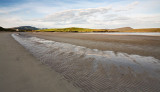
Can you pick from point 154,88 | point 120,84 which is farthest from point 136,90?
point 154,88

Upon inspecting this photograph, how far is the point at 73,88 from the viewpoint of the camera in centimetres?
270

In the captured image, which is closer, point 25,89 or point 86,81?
→ point 25,89

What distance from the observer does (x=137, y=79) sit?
11.0ft

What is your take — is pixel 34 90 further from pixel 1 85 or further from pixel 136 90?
pixel 136 90

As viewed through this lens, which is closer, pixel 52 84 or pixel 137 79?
pixel 52 84

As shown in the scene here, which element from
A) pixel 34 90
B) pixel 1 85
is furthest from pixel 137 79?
pixel 1 85

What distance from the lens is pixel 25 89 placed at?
99.1 inches

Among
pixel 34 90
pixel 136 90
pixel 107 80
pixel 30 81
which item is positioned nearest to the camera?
pixel 34 90

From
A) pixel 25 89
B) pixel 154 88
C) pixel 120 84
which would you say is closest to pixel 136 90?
pixel 120 84

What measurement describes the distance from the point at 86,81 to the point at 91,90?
52 cm

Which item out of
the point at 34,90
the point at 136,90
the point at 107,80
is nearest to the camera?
the point at 34,90

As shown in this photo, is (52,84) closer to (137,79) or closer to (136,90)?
(136,90)

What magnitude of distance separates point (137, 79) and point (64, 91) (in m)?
2.91

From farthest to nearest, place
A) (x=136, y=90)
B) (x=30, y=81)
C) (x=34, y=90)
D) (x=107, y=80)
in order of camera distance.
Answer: (x=107, y=80) → (x=30, y=81) → (x=136, y=90) → (x=34, y=90)
